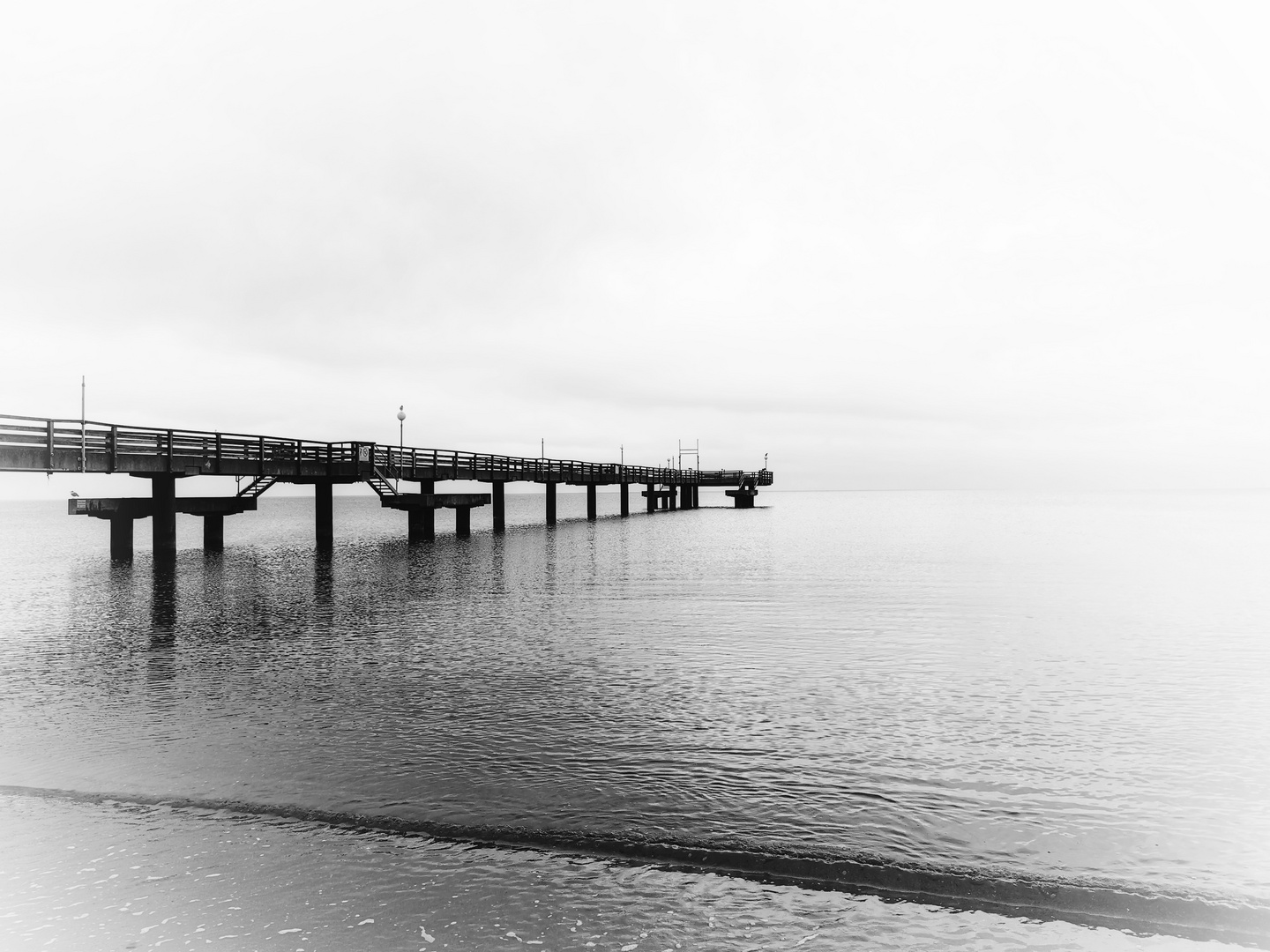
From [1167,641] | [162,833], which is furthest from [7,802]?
[1167,641]

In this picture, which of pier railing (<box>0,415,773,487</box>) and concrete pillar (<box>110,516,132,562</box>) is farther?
concrete pillar (<box>110,516,132,562</box>)

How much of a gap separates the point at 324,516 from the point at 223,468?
9759mm

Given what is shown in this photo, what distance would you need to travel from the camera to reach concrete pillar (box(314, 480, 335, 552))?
40.7 metres

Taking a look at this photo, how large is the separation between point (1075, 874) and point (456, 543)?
134ft

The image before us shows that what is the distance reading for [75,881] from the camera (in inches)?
→ 237

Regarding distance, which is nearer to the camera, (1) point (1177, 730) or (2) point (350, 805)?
(2) point (350, 805)

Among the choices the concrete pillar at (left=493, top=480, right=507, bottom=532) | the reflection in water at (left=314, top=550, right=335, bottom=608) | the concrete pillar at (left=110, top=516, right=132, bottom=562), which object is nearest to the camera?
the reflection in water at (left=314, top=550, right=335, bottom=608)

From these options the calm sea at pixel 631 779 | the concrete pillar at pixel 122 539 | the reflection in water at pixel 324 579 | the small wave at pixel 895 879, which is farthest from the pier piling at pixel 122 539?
the small wave at pixel 895 879

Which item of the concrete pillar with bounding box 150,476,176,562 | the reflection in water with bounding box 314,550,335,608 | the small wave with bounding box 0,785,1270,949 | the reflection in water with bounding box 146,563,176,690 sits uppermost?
the concrete pillar with bounding box 150,476,176,562

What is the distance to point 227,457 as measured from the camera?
3259 cm

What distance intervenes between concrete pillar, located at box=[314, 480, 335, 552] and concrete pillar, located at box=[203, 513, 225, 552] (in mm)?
4444

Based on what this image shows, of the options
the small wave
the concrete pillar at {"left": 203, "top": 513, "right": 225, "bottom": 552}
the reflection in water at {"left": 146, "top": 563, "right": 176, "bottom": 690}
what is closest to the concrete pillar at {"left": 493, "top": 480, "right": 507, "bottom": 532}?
the concrete pillar at {"left": 203, "top": 513, "right": 225, "bottom": 552}

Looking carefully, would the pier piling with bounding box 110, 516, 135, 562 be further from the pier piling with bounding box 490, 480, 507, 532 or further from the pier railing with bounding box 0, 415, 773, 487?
the pier piling with bounding box 490, 480, 507, 532

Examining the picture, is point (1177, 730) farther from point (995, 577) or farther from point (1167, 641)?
point (995, 577)
